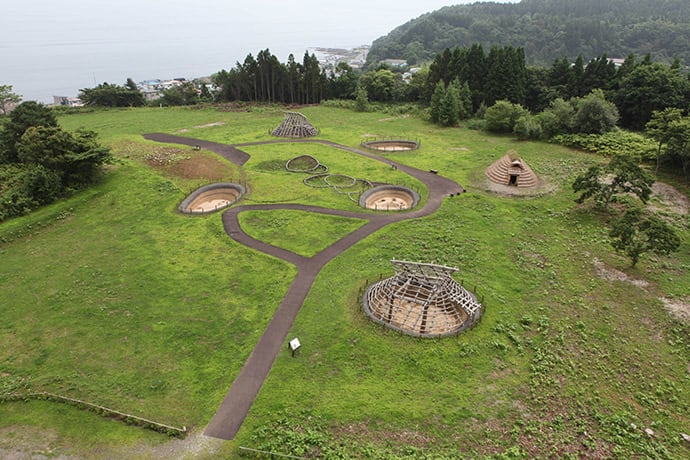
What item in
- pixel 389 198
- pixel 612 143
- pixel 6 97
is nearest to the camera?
pixel 389 198

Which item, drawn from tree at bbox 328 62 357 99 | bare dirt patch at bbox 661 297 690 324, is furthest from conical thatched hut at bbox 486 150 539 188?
tree at bbox 328 62 357 99

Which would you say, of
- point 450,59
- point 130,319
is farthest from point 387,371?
point 450,59

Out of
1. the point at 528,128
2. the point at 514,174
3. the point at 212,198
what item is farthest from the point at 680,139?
the point at 212,198

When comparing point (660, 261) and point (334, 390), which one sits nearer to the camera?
point (334, 390)

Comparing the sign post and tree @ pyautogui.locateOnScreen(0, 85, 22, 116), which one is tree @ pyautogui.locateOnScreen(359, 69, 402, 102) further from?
the sign post

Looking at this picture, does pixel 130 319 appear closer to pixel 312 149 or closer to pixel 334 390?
pixel 334 390

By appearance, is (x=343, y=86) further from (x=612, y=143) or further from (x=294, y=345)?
(x=294, y=345)
